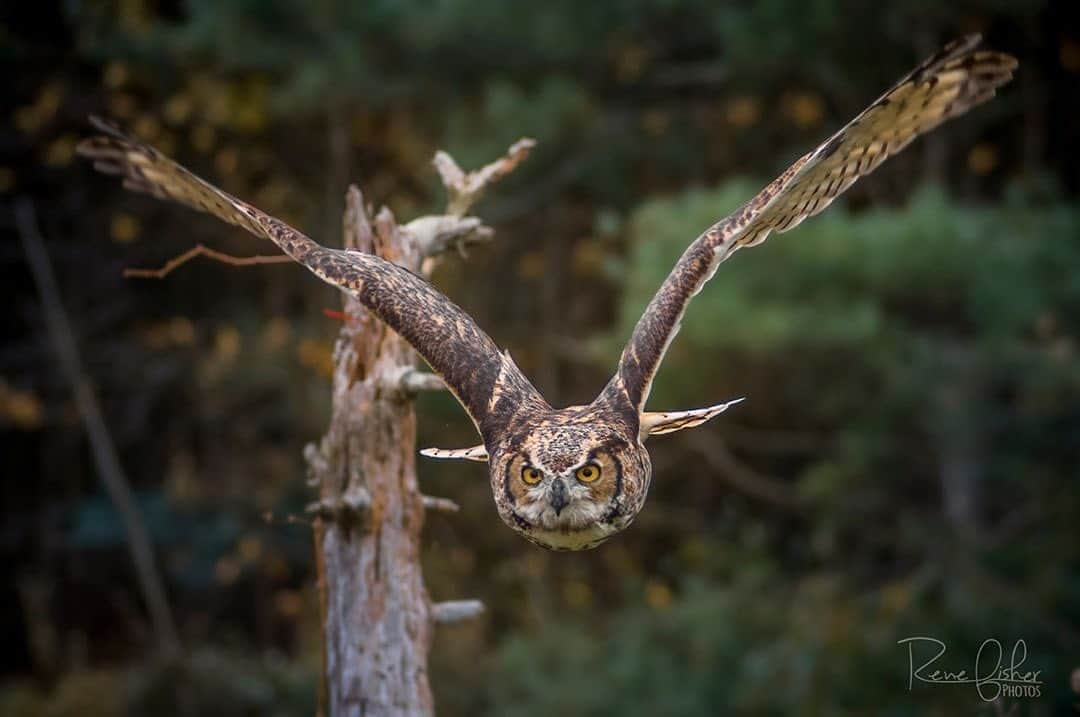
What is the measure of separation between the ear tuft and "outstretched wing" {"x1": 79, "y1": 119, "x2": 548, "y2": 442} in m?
0.25

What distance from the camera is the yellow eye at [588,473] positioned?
281 cm

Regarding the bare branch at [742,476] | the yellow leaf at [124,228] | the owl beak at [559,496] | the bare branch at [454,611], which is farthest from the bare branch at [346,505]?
the yellow leaf at [124,228]

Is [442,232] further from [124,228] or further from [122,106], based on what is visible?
[124,228]

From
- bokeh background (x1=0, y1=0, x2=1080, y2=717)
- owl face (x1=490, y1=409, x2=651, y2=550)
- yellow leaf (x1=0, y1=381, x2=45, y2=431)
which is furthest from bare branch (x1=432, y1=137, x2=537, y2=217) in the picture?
yellow leaf (x1=0, y1=381, x2=45, y2=431)

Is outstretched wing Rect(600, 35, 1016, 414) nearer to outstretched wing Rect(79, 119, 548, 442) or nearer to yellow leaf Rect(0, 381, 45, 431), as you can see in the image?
outstretched wing Rect(79, 119, 548, 442)

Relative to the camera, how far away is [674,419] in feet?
10.1

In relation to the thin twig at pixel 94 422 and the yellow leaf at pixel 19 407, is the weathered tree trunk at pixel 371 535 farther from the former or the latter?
the yellow leaf at pixel 19 407

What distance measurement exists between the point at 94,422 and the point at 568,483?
24.1 feet

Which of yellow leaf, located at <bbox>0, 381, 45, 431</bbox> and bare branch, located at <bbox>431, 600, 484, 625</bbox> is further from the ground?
yellow leaf, located at <bbox>0, 381, 45, 431</bbox>

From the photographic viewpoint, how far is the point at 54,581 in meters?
10.2

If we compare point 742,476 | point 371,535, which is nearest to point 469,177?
point 371,535

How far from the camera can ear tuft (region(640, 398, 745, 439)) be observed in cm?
302

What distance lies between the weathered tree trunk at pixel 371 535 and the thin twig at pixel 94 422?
5.79 metres

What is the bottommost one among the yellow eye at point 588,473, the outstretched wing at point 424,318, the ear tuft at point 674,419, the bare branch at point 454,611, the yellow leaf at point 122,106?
the bare branch at point 454,611
